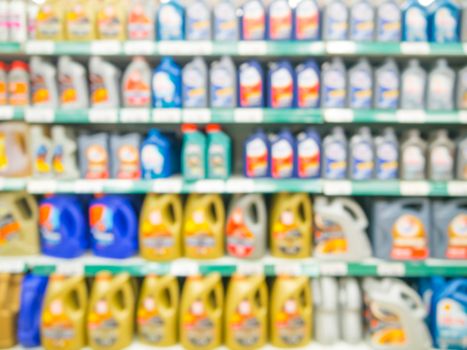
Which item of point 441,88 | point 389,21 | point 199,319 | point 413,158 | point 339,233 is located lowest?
point 199,319

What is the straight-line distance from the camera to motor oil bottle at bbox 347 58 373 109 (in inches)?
90.4

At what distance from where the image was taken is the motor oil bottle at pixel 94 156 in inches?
93.2

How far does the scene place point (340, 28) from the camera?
2.27 m

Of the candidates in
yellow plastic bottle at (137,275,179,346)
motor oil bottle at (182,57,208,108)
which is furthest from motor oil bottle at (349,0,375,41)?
yellow plastic bottle at (137,275,179,346)

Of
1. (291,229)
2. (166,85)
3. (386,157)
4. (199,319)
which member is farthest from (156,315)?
(386,157)

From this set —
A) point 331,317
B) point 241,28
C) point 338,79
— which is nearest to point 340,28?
point 338,79

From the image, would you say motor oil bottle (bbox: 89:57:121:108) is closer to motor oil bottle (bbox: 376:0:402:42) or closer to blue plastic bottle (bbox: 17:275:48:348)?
blue plastic bottle (bbox: 17:275:48:348)

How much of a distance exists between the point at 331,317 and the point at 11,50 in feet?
7.37

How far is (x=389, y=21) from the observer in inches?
88.6

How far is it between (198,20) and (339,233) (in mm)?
1386

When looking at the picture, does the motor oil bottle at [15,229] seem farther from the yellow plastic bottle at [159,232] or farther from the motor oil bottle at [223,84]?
the motor oil bottle at [223,84]

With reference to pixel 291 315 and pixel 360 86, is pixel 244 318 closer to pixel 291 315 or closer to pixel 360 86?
pixel 291 315

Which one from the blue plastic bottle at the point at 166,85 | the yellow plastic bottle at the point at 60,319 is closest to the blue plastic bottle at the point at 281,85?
the blue plastic bottle at the point at 166,85

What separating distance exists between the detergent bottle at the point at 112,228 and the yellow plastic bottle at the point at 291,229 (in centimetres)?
81
